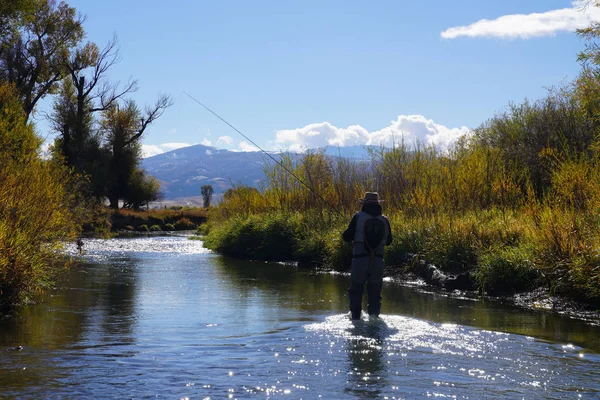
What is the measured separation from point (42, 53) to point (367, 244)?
100 feet

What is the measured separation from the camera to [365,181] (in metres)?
21.5

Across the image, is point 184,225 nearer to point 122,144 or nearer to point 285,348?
point 122,144

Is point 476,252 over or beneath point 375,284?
over

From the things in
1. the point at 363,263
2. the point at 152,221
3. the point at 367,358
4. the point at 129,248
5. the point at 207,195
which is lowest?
the point at 367,358

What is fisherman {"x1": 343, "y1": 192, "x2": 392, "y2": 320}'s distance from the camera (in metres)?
10.0

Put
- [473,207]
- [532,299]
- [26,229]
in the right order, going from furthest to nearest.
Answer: [473,207] < [532,299] < [26,229]

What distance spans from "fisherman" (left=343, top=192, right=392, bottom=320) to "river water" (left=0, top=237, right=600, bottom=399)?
0.51m

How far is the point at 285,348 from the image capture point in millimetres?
8281

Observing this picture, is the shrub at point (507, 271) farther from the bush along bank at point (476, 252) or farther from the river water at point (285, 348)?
the river water at point (285, 348)

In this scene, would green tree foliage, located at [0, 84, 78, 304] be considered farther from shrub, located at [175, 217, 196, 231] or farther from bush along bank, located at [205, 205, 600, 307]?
shrub, located at [175, 217, 196, 231]

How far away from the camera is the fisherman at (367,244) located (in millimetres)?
10023

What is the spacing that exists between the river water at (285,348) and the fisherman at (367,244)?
0.51 m

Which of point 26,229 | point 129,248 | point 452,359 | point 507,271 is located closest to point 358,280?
point 452,359

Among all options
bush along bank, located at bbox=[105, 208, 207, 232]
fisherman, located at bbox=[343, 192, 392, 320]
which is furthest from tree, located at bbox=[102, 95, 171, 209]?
fisherman, located at bbox=[343, 192, 392, 320]
